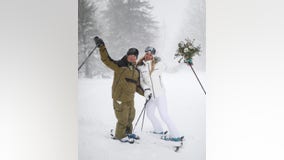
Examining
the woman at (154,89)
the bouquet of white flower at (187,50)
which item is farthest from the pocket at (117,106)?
the bouquet of white flower at (187,50)

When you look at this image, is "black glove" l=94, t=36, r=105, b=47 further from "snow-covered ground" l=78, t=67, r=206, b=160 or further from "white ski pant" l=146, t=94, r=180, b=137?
"white ski pant" l=146, t=94, r=180, b=137

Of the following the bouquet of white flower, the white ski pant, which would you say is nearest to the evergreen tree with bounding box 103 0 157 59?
the bouquet of white flower

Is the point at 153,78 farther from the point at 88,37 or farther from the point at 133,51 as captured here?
the point at 88,37

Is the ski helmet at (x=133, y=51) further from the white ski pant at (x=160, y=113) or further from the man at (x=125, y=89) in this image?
the white ski pant at (x=160, y=113)

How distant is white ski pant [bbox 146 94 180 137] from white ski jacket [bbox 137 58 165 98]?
0.09 ft

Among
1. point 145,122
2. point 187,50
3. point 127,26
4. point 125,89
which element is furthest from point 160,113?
point 127,26

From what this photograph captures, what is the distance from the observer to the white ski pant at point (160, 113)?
163 centimetres
